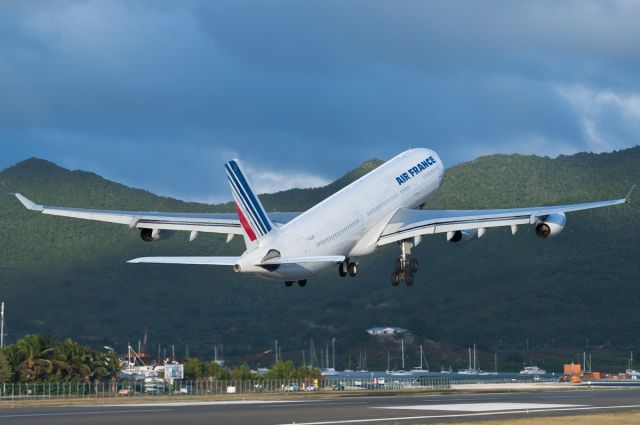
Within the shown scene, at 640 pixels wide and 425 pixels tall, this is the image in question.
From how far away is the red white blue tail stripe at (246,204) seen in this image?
236ft

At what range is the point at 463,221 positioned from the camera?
84.6 metres

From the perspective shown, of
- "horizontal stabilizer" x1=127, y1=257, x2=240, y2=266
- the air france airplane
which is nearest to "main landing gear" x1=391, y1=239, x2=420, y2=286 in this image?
the air france airplane

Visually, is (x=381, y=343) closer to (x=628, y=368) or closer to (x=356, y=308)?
(x=356, y=308)

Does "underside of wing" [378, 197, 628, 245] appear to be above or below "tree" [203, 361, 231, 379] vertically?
above

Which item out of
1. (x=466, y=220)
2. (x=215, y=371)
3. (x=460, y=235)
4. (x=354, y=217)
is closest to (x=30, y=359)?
(x=215, y=371)

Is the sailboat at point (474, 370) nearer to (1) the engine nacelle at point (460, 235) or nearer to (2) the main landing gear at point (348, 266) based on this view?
(1) the engine nacelle at point (460, 235)

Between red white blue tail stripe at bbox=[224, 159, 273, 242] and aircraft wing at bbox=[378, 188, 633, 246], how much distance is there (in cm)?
1509

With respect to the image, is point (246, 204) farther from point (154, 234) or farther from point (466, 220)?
point (466, 220)

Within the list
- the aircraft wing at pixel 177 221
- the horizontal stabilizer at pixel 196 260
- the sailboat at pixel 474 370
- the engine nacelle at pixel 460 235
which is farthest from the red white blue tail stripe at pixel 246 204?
the sailboat at pixel 474 370

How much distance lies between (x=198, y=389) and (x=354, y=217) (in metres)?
67.7

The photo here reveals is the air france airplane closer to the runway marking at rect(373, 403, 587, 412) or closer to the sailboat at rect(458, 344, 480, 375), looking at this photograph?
the runway marking at rect(373, 403, 587, 412)

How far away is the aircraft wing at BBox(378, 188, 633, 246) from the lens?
8250 cm

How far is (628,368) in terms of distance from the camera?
194 m

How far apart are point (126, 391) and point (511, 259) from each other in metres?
62.8
